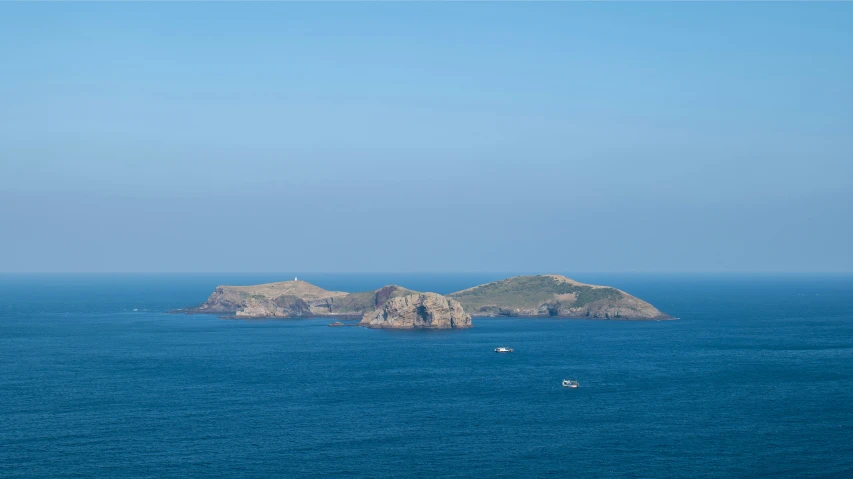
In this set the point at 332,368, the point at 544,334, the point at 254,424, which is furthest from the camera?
the point at 544,334

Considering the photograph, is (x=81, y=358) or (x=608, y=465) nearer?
(x=608, y=465)

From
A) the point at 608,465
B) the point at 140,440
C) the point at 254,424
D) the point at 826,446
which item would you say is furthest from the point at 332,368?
the point at 826,446

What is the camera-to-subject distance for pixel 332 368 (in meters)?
135

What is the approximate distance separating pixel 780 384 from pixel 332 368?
66.7 meters

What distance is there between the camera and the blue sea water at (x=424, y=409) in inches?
3127

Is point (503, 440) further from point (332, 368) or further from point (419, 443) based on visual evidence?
point (332, 368)

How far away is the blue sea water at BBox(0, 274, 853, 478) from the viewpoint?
261ft

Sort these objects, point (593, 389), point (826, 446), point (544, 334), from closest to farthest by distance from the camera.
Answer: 1. point (826, 446)
2. point (593, 389)
3. point (544, 334)

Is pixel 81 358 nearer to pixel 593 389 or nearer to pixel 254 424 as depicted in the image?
pixel 254 424

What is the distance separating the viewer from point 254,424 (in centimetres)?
9438

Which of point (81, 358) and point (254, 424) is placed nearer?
point (254, 424)

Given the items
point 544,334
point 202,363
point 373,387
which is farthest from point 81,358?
point 544,334

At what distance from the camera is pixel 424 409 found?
10256cm

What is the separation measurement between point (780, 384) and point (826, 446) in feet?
114
